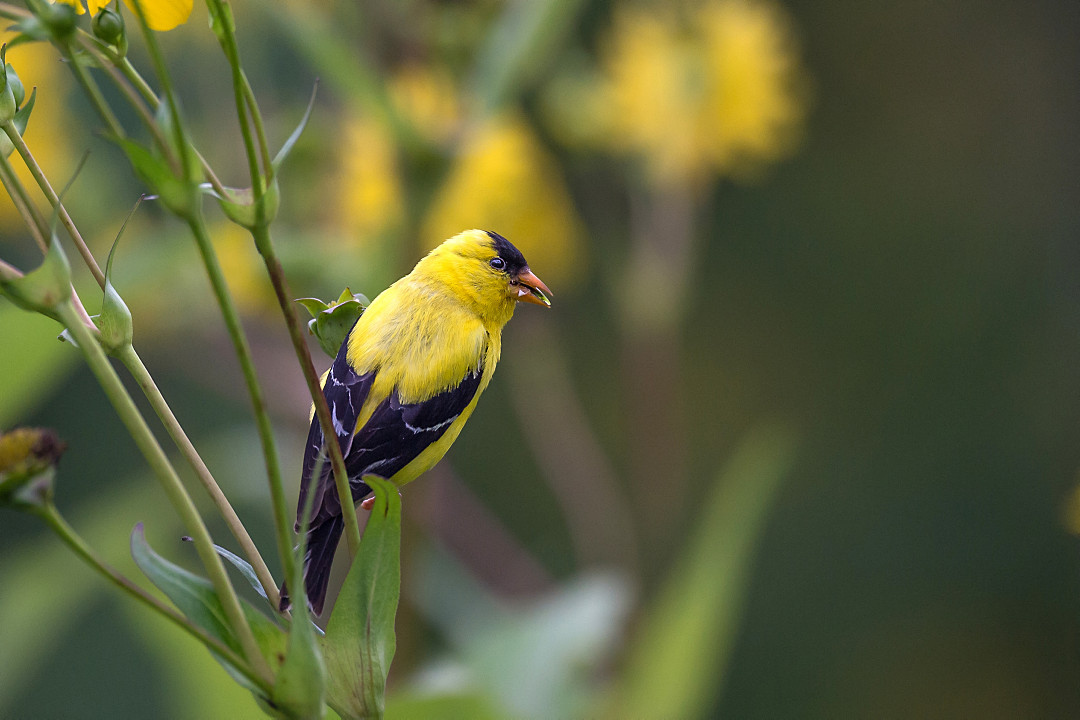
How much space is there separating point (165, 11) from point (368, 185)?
1.73ft

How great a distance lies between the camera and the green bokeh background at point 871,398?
208 cm

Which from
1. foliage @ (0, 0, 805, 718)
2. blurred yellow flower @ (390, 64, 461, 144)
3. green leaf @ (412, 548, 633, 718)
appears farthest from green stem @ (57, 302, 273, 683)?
blurred yellow flower @ (390, 64, 461, 144)

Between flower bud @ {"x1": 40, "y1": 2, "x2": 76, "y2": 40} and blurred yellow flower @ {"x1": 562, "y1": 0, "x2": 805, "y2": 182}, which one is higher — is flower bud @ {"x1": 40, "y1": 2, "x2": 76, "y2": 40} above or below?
above

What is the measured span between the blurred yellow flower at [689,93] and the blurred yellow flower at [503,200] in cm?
10

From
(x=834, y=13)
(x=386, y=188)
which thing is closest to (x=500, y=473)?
(x=834, y=13)

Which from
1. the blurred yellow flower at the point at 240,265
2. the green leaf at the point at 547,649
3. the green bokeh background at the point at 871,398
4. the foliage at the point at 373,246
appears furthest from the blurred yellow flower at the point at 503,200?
the green bokeh background at the point at 871,398

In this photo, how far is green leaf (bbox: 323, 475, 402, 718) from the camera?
0.27 meters

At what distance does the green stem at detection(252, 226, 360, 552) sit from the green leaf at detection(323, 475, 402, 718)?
26mm

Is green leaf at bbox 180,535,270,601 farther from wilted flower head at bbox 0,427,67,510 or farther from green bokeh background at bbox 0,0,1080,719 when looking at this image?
green bokeh background at bbox 0,0,1080,719

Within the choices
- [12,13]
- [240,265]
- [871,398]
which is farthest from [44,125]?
[871,398]

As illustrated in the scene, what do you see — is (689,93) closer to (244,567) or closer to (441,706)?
(441,706)

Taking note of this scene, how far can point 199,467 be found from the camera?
0.26 metres

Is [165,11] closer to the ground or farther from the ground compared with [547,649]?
farther from the ground

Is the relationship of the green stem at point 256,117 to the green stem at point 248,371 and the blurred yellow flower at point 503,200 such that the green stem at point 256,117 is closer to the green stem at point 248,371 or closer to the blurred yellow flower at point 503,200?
the green stem at point 248,371
